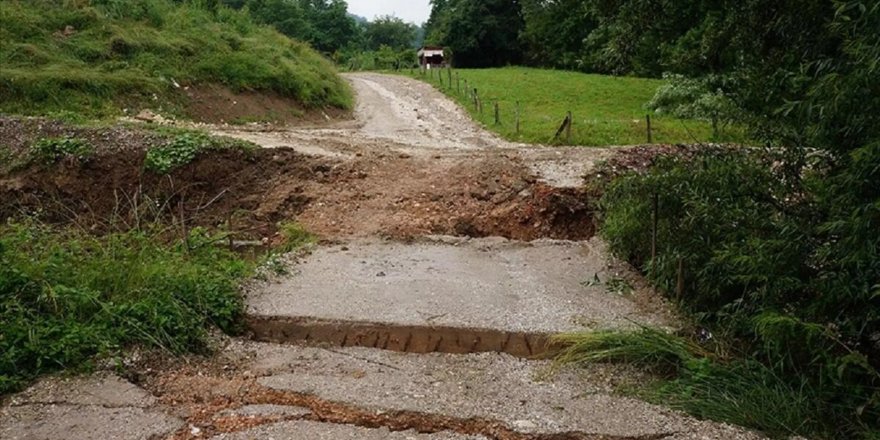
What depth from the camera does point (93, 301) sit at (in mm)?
6078

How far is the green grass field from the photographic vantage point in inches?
682

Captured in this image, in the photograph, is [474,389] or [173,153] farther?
[173,153]

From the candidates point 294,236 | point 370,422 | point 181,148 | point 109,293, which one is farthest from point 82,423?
point 181,148

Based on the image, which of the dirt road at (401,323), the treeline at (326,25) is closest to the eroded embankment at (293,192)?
the dirt road at (401,323)

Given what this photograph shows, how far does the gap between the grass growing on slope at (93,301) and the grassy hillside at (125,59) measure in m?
11.2

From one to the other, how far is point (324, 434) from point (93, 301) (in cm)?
270

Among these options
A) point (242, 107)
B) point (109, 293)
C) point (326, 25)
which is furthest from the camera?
point (326, 25)

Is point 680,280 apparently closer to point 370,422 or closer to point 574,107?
point 370,422

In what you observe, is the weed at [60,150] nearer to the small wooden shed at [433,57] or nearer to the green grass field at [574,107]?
the green grass field at [574,107]

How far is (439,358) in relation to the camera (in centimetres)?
616

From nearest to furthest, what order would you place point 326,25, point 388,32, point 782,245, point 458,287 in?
point 782,245 → point 458,287 → point 326,25 → point 388,32

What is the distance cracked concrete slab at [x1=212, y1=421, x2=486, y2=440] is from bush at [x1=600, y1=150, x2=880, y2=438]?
2076 mm

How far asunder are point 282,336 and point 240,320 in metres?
0.45


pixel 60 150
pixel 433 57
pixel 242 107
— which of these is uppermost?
pixel 433 57
